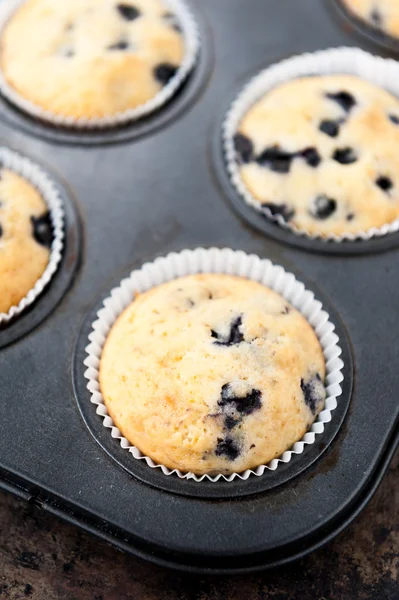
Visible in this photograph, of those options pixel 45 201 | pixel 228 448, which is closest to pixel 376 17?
pixel 45 201

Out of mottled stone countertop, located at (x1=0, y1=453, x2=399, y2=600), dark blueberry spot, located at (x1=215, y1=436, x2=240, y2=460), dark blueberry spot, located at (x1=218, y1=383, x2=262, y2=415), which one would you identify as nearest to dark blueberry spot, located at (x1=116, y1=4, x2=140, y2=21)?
dark blueberry spot, located at (x1=218, y1=383, x2=262, y2=415)

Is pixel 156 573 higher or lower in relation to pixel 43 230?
lower

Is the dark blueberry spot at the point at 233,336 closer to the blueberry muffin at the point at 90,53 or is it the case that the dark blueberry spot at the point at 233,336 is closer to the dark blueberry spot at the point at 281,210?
the dark blueberry spot at the point at 281,210

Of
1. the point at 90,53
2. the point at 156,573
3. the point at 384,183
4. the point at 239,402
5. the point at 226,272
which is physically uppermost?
the point at 90,53

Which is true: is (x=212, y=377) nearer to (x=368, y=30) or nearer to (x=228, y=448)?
(x=228, y=448)

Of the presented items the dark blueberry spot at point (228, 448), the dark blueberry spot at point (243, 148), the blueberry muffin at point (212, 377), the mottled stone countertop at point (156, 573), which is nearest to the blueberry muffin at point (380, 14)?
the dark blueberry spot at point (243, 148)

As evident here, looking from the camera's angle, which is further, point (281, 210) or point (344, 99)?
point (344, 99)

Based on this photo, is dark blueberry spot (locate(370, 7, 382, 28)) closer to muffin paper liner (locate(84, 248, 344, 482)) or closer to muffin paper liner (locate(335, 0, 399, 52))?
muffin paper liner (locate(335, 0, 399, 52))
